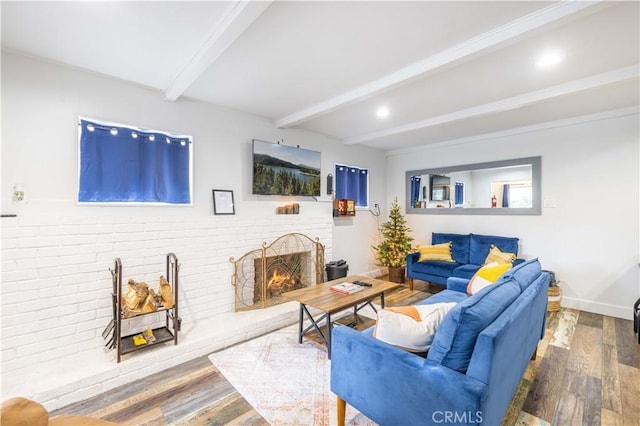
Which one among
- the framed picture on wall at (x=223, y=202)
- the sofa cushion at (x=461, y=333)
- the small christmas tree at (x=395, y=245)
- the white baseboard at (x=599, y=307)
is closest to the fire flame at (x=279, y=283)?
the framed picture on wall at (x=223, y=202)

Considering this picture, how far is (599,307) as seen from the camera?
12.0 feet

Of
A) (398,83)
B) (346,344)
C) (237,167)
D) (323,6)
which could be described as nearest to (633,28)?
(398,83)

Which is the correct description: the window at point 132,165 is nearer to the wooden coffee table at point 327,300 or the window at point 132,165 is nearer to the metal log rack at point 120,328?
the metal log rack at point 120,328

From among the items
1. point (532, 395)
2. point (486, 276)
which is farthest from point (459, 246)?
point (532, 395)

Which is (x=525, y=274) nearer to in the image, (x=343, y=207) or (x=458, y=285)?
(x=458, y=285)

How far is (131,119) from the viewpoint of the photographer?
2.77m

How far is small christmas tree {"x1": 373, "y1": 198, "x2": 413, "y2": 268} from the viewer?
502 centimetres

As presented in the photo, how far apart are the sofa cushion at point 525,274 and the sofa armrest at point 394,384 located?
100 cm

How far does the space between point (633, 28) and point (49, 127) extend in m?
4.32

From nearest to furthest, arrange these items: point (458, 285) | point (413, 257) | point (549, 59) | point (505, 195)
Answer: point (549, 59) < point (458, 285) < point (505, 195) < point (413, 257)

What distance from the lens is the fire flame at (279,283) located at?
3712 millimetres

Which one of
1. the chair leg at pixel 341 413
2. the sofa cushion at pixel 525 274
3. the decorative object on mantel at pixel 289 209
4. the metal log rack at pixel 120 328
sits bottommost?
the chair leg at pixel 341 413

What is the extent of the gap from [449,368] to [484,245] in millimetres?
3467

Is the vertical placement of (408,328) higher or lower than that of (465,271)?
higher
